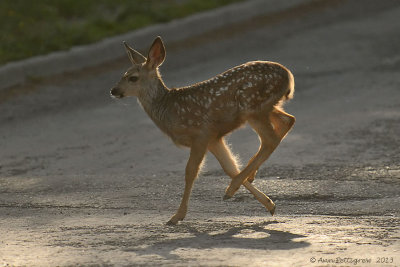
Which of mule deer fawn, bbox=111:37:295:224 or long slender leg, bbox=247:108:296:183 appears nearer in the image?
mule deer fawn, bbox=111:37:295:224

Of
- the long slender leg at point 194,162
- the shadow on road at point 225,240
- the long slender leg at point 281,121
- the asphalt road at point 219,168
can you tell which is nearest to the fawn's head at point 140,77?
the long slender leg at point 194,162

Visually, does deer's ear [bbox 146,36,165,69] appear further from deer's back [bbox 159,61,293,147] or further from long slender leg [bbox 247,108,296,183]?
long slender leg [bbox 247,108,296,183]

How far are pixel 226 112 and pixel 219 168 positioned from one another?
170 cm

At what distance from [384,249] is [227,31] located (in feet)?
28.8

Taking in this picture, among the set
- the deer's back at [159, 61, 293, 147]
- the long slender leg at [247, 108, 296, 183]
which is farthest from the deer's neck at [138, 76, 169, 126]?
the long slender leg at [247, 108, 296, 183]

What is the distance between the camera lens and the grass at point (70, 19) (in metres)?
13.6

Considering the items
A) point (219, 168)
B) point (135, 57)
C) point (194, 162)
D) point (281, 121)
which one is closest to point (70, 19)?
point (219, 168)

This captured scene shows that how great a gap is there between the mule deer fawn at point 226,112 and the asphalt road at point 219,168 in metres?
0.36

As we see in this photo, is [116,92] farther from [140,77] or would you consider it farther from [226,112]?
[226,112]

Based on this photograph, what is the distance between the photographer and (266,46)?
46.3 ft

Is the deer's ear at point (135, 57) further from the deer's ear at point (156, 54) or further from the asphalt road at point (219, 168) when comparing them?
the asphalt road at point (219, 168)

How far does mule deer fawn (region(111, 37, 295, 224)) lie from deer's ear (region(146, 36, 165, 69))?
0.5 inches

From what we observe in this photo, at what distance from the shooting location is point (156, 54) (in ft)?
27.2

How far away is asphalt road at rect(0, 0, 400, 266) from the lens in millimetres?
6660
